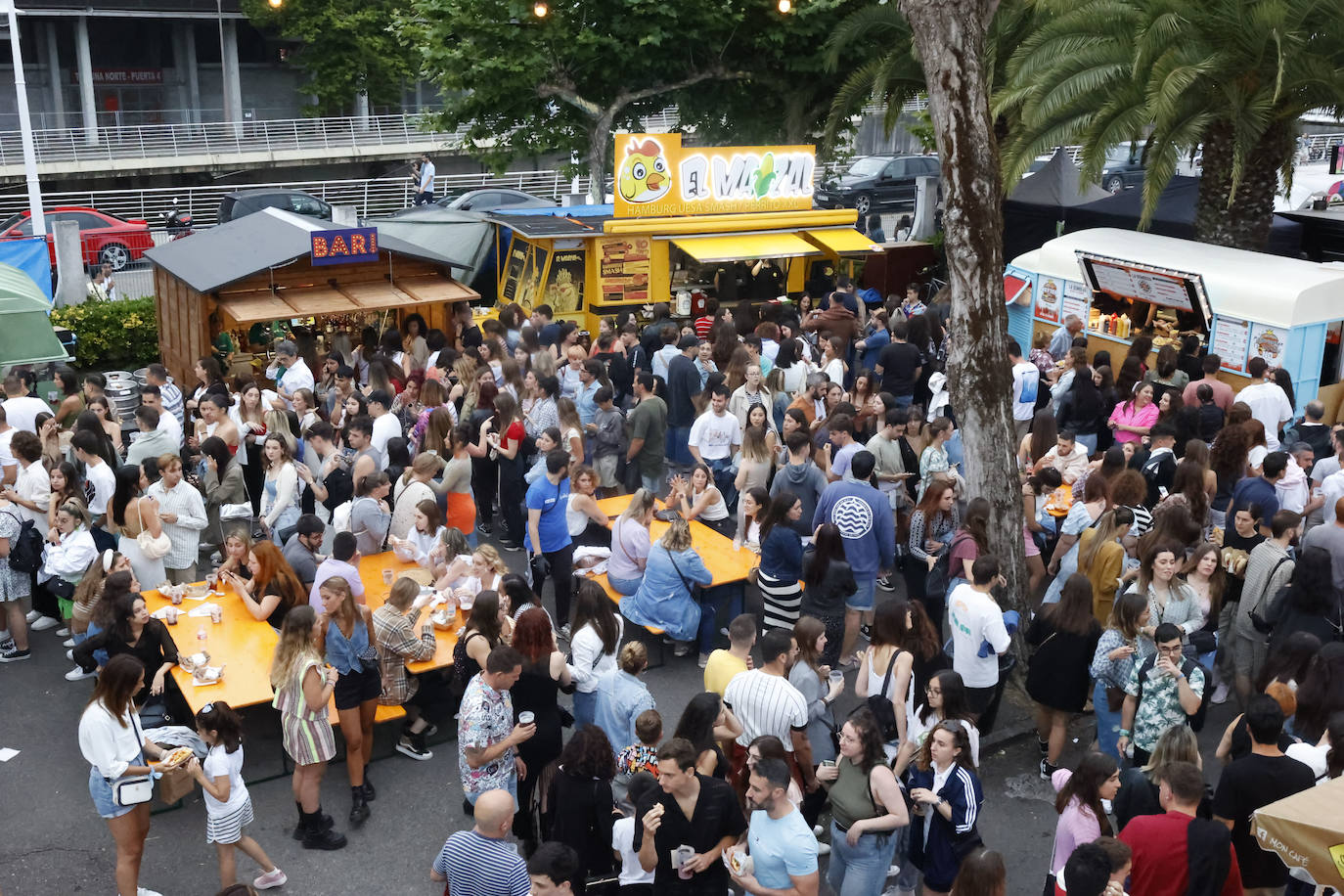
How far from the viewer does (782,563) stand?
8.19m

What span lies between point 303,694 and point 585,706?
1.54 metres

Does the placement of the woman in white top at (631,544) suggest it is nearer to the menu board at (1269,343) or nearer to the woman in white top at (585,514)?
the woman in white top at (585,514)

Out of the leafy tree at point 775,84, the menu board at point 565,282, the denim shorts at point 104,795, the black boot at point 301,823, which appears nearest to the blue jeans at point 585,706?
the black boot at point 301,823

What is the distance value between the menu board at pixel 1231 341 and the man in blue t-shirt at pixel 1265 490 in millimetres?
4632

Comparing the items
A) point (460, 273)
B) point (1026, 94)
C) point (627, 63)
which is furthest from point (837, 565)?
point (627, 63)

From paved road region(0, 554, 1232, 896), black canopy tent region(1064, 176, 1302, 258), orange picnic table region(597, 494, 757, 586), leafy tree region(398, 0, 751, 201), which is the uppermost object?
leafy tree region(398, 0, 751, 201)

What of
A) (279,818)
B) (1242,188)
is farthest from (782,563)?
(1242,188)

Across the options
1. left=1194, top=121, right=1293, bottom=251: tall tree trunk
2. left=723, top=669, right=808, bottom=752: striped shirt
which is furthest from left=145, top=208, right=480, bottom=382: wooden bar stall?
left=1194, top=121, right=1293, bottom=251: tall tree trunk

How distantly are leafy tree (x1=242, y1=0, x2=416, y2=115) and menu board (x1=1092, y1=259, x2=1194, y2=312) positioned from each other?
31.5 m

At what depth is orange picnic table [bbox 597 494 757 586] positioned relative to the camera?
8922 millimetres

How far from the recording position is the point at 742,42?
75.0ft

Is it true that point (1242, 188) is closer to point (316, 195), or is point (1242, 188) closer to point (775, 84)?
point (775, 84)

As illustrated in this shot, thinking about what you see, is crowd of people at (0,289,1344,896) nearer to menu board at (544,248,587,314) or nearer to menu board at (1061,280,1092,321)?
menu board at (1061,280,1092,321)

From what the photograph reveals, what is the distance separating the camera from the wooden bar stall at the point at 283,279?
13.8 m
